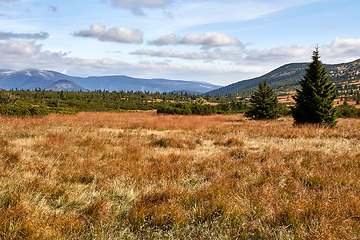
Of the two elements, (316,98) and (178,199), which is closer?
(178,199)

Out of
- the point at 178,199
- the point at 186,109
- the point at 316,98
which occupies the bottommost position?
the point at 178,199

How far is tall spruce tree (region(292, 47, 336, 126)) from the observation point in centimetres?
1667

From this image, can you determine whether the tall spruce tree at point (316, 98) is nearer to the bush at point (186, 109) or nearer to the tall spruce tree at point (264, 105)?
the tall spruce tree at point (264, 105)

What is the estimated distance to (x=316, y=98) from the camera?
659 inches

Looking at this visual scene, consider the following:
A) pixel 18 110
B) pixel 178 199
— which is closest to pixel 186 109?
pixel 18 110

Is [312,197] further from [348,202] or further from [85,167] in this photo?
[85,167]

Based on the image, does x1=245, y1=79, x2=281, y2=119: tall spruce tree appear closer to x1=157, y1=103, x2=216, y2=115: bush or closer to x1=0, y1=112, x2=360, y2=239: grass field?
x1=157, y1=103, x2=216, y2=115: bush

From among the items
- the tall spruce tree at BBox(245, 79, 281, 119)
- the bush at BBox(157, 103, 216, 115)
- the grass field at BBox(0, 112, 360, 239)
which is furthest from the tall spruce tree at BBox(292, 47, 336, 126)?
the bush at BBox(157, 103, 216, 115)

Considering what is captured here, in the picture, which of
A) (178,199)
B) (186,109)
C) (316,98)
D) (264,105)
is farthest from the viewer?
(186,109)

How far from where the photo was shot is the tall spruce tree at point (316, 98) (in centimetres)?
1667

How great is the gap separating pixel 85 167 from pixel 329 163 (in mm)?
6506

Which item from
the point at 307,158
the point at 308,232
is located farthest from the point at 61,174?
the point at 307,158

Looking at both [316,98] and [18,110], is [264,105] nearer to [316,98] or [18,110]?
[316,98]

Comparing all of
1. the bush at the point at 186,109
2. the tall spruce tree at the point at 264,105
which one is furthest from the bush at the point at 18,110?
the tall spruce tree at the point at 264,105
